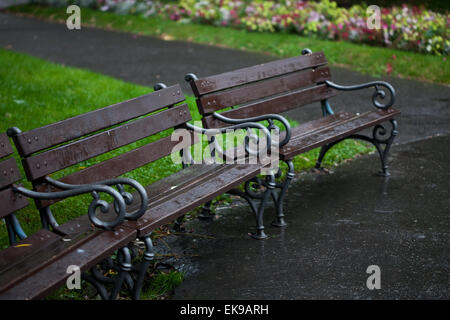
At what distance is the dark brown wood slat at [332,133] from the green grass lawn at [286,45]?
3.59 metres

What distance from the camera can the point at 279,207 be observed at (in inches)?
177

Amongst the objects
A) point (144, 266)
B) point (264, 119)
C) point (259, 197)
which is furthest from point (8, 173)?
point (264, 119)

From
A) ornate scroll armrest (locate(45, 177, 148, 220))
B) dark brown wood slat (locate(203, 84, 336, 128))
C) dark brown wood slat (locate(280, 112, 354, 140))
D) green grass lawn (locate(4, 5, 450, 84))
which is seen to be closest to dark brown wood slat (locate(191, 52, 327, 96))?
dark brown wood slat (locate(203, 84, 336, 128))

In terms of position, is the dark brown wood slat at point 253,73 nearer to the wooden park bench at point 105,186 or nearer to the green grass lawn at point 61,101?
the wooden park bench at point 105,186

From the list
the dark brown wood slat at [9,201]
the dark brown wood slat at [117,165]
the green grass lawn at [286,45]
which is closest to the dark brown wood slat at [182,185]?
the dark brown wood slat at [117,165]

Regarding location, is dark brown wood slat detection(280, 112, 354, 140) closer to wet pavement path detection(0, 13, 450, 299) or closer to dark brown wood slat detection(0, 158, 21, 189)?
wet pavement path detection(0, 13, 450, 299)

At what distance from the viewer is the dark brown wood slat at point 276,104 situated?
474cm

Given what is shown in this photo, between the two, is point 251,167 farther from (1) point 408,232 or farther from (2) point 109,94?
(2) point 109,94

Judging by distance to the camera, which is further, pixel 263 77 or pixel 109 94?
pixel 109 94

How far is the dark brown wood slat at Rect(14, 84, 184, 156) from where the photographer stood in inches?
135

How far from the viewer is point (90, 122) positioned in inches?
149

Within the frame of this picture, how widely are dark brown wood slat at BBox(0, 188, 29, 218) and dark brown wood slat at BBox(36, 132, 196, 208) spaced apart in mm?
99

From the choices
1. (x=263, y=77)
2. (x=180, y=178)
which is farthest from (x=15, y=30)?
(x=180, y=178)
